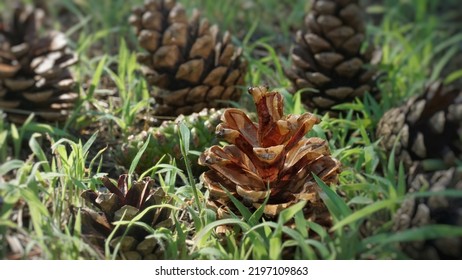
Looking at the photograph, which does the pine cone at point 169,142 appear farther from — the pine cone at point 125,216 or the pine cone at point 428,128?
the pine cone at point 428,128

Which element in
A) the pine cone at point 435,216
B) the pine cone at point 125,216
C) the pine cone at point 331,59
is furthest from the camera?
the pine cone at point 331,59

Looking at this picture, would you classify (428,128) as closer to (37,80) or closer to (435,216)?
(435,216)

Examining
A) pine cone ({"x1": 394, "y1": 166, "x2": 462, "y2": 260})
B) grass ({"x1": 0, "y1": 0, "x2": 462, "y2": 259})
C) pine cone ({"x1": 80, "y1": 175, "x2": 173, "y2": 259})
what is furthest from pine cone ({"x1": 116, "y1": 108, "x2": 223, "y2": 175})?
pine cone ({"x1": 394, "y1": 166, "x2": 462, "y2": 260})

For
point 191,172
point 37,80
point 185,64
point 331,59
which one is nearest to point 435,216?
point 191,172

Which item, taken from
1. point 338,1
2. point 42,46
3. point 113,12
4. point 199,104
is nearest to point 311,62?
point 338,1

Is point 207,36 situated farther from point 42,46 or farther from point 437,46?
point 437,46

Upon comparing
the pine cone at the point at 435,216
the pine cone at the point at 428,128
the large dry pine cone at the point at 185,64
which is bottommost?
the pine cone at the point at 435,216

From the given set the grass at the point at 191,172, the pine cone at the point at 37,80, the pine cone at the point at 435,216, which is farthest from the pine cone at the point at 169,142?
the pine cone at the point at 435,216
